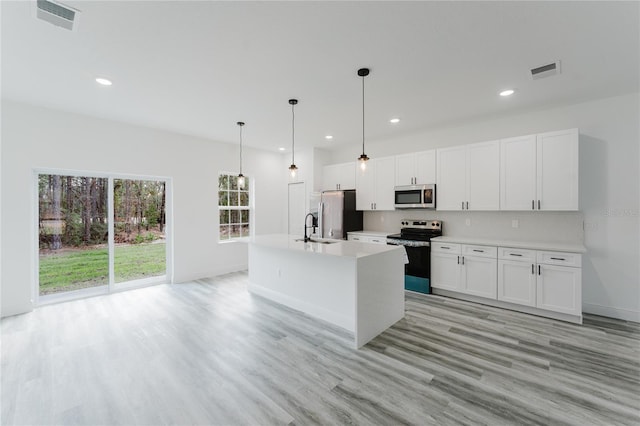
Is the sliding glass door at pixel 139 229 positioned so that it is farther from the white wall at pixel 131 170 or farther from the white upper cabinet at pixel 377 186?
the white upper cabinet at pixel 377 186

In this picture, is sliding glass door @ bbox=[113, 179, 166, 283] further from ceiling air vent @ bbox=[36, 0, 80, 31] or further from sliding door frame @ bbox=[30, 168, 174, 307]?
ceiling air vent @ bbox=[36, 0, 80, 31]

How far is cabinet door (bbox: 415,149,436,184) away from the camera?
15.3 feet

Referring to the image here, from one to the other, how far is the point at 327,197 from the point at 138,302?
378cm

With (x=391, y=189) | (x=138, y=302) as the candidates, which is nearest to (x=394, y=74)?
(x=391, y=189)

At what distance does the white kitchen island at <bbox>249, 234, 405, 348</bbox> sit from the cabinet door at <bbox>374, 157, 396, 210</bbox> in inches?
72.4

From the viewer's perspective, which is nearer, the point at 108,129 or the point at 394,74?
the point at 394,74

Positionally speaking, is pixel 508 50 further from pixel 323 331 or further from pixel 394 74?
pixel 323 331

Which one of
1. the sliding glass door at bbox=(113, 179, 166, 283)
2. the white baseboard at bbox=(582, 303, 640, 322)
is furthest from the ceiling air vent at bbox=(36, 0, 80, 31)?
the white baseboard at bbox=(582, 303, 640, 322)

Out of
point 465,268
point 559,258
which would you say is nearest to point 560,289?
point 559,258

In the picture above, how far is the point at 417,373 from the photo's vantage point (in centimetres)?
234

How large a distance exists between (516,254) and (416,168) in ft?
6.62

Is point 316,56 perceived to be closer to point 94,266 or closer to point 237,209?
point 237,209

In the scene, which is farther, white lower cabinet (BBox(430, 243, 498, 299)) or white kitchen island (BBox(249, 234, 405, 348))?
white lower cabinet (BBox(430, 243, 498, 299))

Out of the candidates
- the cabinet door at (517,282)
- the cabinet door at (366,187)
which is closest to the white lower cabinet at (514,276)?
the cabinet door at (517,282)
